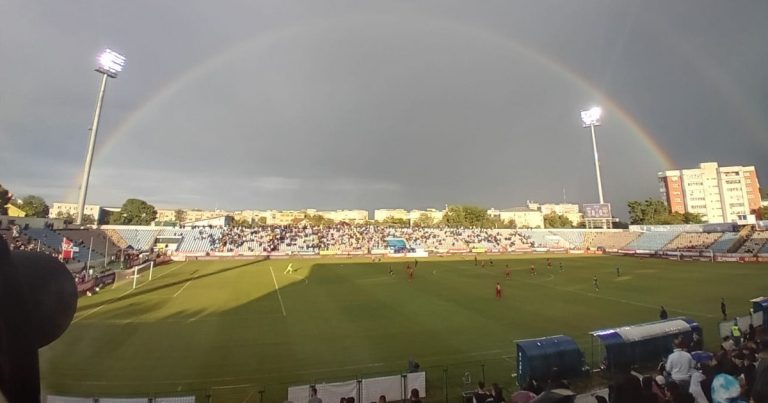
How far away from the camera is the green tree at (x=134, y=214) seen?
139500 millimetres

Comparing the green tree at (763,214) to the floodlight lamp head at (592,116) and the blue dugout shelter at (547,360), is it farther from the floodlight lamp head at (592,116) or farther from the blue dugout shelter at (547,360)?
the blue dugout shelter at (547,360)

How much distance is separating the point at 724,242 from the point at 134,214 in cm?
16592

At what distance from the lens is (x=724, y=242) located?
253 feet

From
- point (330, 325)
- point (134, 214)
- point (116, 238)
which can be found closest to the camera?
point (330, 325)

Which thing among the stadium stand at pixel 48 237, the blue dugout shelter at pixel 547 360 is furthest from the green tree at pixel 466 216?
the blue dugout shelter at pixel 547 360

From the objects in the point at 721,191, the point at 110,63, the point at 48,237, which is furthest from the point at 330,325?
the point at 721,191

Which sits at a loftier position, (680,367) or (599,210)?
(599,210)

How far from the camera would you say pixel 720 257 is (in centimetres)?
7050

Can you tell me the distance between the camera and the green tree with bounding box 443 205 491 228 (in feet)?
547

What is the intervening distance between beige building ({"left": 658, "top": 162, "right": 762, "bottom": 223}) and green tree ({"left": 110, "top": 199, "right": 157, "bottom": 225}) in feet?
750

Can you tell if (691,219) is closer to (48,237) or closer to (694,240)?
(694,240)

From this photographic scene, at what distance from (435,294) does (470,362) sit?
743 inches

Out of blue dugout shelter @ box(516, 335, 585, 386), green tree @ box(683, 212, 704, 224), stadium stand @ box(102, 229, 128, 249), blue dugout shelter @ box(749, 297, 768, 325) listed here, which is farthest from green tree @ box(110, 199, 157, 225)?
green tree @ box(683, 212, 704, 224)

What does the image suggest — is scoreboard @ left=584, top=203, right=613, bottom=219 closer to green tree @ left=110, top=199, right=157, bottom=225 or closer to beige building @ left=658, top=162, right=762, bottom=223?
beige building @ left=658, top=162, right=762, bottom=223
